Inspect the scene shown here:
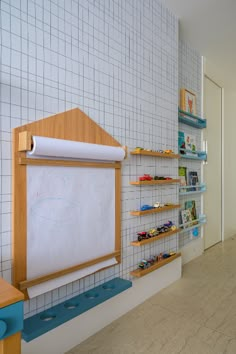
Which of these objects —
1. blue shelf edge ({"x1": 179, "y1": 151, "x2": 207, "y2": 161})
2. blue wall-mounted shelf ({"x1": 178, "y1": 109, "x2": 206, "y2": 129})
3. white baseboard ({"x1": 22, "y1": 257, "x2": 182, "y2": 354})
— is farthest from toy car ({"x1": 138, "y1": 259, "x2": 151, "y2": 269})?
blue wall-mounted shelf ({"x1": 178, "y1": 109, "x2": 206, "y2": 129})

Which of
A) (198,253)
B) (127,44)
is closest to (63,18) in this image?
(127,44)

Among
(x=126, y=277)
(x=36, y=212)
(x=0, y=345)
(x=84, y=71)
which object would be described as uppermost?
(x=84, y=71)

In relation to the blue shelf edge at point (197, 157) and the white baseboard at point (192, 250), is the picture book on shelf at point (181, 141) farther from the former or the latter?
the white baseboard at point (192, 250)

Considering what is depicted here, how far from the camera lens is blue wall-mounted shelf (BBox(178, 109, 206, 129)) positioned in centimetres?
288

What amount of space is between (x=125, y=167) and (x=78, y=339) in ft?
3.90

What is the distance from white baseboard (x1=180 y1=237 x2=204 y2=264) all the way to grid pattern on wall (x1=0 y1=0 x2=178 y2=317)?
568 mm

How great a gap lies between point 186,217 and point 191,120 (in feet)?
3.78

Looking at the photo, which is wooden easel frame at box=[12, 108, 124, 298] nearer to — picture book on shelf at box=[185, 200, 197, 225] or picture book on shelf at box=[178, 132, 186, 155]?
picture book on shelf at box=[178, 132, 186, 155]

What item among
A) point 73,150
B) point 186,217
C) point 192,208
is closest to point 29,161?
point 73,150

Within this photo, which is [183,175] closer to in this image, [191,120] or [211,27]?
[191,120]

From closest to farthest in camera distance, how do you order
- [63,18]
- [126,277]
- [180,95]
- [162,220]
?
1. [63,18]
2. [126,277]
3. [162,220]
4. [180,95]

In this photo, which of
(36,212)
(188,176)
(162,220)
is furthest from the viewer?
(188,176)

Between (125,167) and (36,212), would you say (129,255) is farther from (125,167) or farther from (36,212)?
(36,212)

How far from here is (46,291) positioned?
1.39 meters
